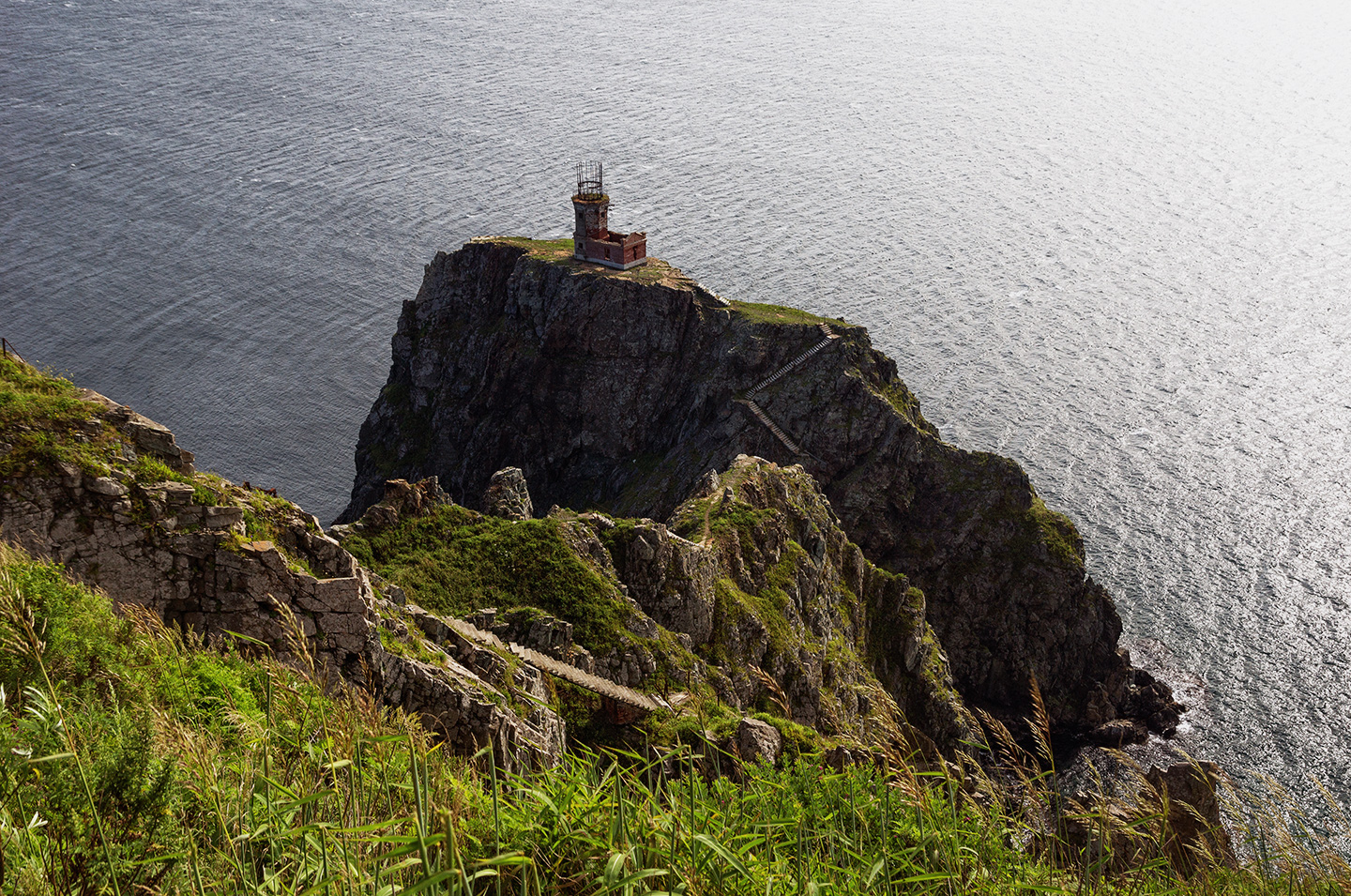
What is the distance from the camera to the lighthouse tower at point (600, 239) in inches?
3984

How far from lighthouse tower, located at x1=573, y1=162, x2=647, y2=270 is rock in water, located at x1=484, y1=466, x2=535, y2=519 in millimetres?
53684

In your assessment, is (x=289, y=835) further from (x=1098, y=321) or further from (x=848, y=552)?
(x=1098, y=321)

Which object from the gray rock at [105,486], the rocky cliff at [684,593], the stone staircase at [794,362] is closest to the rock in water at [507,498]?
the rocky cliff at [684,593]

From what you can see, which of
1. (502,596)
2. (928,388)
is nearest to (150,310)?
(928,388)

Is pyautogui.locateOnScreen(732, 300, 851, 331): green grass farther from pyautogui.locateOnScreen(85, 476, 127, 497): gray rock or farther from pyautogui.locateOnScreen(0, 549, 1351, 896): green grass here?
pyautogui.locateOnScreen(0, 549, 1351, 896): green grass

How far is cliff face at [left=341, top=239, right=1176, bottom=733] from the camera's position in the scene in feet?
288

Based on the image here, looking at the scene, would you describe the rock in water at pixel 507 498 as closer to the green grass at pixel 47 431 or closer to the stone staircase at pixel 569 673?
the stone staircase at pixel 569 673

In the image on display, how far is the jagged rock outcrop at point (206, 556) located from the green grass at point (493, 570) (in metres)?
10.6

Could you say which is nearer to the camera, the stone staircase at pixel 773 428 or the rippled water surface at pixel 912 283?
the stone staircase at pixel 773 428

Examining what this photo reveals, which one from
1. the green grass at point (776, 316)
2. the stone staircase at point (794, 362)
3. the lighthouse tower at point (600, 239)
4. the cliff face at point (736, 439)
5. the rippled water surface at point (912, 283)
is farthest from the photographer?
the lighthouse tower at point (600, 239)

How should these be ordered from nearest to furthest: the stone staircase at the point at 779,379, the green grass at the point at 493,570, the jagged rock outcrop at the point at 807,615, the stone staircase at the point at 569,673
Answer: the stone staircase at the point at 569,673
the green grass at the point at 493,570
the jagged rock outcrop at the point at 807,615
the stone staircase at the point at 779,379

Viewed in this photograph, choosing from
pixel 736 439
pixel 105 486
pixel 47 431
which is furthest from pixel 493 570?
pixel 736 439

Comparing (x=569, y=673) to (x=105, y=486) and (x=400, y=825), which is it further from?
(x=400, y=825)

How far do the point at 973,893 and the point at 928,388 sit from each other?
12057 cm
